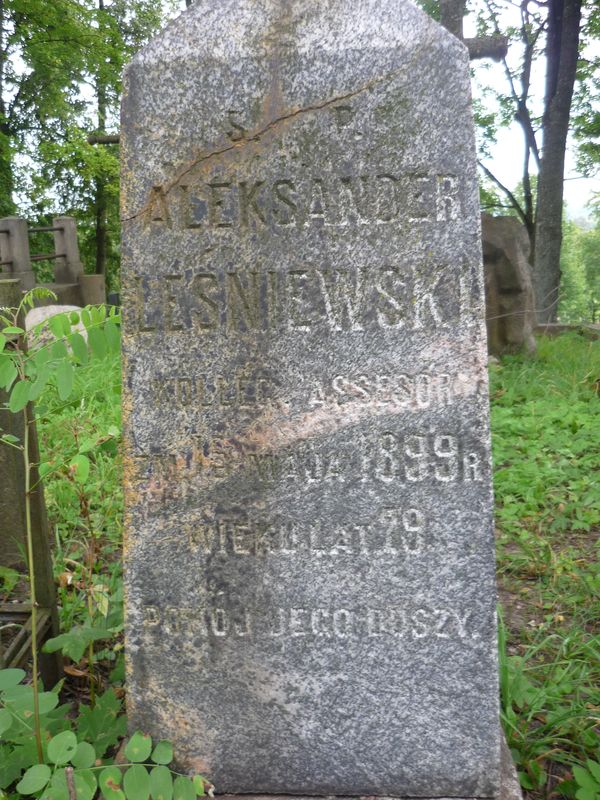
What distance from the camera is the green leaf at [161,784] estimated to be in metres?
1.65

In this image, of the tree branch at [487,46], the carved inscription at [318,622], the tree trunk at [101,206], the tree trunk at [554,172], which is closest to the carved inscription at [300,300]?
the carved inscription at [318,622]

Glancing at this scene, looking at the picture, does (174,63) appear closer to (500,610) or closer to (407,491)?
→ (407,491)

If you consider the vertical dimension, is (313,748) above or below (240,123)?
below

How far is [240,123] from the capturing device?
1587 millimetres

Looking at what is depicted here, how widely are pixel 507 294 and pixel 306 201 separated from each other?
5791 mm

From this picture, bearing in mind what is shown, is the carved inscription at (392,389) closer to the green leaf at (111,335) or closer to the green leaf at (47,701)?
the green leaf at (111,335)

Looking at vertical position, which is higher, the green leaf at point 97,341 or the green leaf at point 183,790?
the green leaf at point 97,341

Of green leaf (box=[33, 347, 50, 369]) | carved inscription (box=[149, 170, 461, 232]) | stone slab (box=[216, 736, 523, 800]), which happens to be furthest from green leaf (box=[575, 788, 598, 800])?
green leaf (box=[33, 347, 50, 369])

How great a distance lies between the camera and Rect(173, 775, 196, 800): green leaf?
65.8 inches

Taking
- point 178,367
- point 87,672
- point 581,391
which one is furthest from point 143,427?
point 581,391

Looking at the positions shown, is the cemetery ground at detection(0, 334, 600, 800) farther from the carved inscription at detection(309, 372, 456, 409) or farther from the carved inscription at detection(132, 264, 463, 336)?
the carved inscription at detection(309, 372, 456, 409)

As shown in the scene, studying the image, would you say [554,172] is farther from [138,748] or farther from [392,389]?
[138,748]

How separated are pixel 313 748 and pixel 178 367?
3.22 feet

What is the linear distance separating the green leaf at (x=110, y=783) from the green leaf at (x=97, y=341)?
3.21ft
